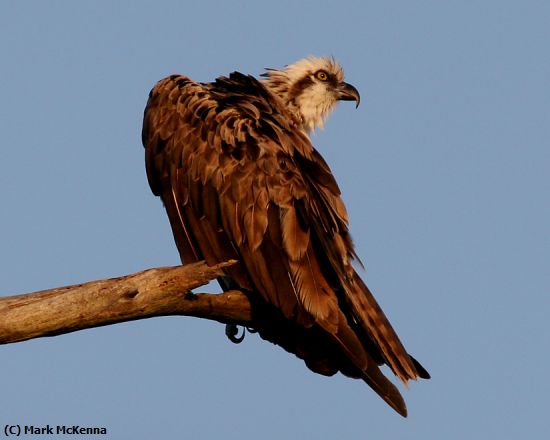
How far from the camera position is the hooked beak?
11680mm

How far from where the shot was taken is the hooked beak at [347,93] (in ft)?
38.3

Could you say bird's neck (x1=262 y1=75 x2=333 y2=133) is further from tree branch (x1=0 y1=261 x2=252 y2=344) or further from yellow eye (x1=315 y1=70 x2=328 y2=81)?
tree branch (x1=0 y1=261 x2=252 y2=344)

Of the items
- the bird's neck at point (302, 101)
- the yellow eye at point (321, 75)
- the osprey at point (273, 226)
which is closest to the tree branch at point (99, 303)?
the osprey at point (273, 226)

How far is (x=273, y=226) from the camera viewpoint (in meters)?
8.72

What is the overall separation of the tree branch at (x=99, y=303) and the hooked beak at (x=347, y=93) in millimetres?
4900

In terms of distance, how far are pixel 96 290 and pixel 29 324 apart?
580 mm

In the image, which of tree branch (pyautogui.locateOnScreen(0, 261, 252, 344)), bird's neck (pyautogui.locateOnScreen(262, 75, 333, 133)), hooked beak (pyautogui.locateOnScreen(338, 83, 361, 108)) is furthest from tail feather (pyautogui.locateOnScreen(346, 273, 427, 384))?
hooked beak (pyautogui.locateOnScreen(338, 83, 361, 108))

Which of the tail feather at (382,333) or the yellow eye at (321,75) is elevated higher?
the yellow eye at (321,75)

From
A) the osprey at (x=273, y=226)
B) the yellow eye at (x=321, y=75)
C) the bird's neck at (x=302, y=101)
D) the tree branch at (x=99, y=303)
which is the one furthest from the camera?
the yellow eye at (x=321, y=75)

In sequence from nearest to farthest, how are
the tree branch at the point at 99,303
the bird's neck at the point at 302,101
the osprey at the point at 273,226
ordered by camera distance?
the tree branch at the point at 99,303
the osprey at the point at 273,226
the bird's neck at the point at 302,101

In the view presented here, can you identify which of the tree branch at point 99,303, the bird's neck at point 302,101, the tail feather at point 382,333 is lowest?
the tail feather at point 382,333

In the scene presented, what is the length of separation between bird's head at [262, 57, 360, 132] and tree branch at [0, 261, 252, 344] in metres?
4.43

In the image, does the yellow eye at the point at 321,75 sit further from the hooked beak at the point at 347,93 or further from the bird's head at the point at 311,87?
the hooked beak at the point at 347,93

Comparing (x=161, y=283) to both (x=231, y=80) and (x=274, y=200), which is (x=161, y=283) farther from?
(x=231, y=80)
